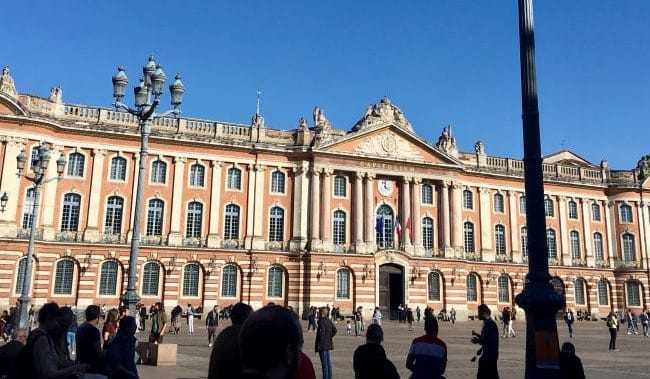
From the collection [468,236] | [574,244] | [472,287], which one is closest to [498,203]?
[468,236]

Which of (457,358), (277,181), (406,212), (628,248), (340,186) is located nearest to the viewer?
(457,358)

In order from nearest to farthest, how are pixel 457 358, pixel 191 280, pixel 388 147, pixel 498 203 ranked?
1. pixel 457 358
2. pixel 191 280
3. pixel 388 147
4. pixel 498 203

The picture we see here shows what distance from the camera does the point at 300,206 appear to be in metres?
44.6

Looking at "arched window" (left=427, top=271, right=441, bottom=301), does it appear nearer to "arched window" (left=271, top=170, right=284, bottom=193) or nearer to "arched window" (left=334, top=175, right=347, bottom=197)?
"arched window" (left=334, top=175, right=347, bottom=197)

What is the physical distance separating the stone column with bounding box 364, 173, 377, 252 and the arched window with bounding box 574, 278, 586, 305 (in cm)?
2098

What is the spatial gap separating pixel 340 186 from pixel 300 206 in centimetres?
367

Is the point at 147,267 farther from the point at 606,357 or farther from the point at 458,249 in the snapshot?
the point at 606,357

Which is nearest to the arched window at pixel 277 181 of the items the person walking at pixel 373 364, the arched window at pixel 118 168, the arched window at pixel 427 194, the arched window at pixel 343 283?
the arched window at pixel 343 283

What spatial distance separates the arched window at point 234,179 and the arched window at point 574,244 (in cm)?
3105

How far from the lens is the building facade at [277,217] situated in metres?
38.5

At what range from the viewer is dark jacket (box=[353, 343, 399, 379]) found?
20.0 ft

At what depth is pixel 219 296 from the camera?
41.9 m

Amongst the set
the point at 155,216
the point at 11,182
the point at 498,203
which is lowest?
the point at 155,216

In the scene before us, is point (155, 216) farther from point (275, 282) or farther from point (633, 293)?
point (633, 293)
